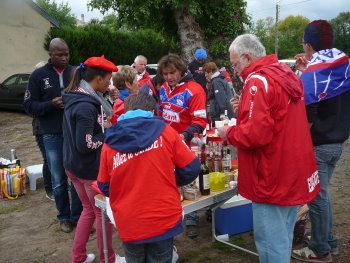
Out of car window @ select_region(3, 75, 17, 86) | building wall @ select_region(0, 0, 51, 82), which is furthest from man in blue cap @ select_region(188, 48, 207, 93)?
building wall @ select_region(0, 0, 51, 82)

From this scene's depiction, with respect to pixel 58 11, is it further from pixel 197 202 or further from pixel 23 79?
pixel 197 202

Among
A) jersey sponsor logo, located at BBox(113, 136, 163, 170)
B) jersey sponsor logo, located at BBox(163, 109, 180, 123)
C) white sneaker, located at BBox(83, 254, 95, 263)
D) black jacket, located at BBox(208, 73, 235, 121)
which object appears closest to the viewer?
jersey sponsor logo, located at BBox(113, 136, 163, 170)

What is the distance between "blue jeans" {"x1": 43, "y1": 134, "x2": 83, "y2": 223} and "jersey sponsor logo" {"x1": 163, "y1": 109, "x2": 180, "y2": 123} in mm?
1281

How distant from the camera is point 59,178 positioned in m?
4.15

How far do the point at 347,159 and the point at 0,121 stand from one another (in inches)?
429

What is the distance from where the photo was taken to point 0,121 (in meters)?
12.6

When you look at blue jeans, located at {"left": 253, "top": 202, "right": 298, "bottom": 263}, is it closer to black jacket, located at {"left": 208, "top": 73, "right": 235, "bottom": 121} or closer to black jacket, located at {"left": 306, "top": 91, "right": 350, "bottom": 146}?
black jacket, located at {"left": 306, "top": 91, "right": 350, "bottom": 146}

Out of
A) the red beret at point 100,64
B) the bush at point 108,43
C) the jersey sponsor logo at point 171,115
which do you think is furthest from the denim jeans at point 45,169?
the bush at point 108,43

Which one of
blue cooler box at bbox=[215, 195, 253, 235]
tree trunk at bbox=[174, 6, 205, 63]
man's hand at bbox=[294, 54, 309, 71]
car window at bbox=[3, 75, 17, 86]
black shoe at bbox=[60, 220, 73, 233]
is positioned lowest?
black shoe at bbox=[60, 220, 73, 233]

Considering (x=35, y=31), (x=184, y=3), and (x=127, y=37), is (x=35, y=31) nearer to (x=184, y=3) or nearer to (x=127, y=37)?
(x=127, y=37)

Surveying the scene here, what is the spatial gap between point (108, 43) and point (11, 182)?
1577 centimetres

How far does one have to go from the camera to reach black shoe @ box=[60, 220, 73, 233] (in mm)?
4191

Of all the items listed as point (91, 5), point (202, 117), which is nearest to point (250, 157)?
point (202, 117)

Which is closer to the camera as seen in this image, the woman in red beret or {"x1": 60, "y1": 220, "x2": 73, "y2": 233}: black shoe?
the woman in red beret
